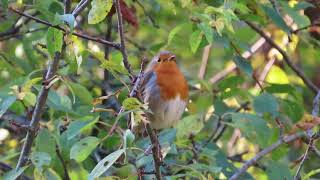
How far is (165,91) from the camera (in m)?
4.33

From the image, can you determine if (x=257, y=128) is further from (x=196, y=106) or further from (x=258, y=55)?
(x=258, y=55)

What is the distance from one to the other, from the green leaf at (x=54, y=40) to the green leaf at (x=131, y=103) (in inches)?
16.7

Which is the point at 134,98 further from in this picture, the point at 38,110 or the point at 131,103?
the point at 38,110

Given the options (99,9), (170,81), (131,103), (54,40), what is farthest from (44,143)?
(170,81)

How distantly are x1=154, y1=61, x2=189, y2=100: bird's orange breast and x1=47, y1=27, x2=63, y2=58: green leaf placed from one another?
151 cm

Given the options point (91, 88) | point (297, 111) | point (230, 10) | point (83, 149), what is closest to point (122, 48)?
point (83, 149)

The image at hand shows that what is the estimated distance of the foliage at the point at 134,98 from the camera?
2.94 m

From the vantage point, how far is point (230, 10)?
3.19 metres

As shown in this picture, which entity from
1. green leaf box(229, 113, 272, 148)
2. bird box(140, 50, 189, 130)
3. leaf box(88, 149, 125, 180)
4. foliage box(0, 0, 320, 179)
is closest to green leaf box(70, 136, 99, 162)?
foliage box(0, 0, 320, 179)

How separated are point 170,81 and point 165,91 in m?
0.07

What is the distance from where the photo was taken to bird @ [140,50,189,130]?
4.32 meters

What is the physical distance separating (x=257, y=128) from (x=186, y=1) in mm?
818

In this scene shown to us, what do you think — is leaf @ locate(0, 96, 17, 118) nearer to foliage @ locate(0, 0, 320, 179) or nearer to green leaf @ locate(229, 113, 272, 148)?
foliage @ locate(0, 0, 320, 179)

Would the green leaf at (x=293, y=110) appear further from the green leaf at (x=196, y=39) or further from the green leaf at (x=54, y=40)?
the green leaf at (x=54, y=40)
